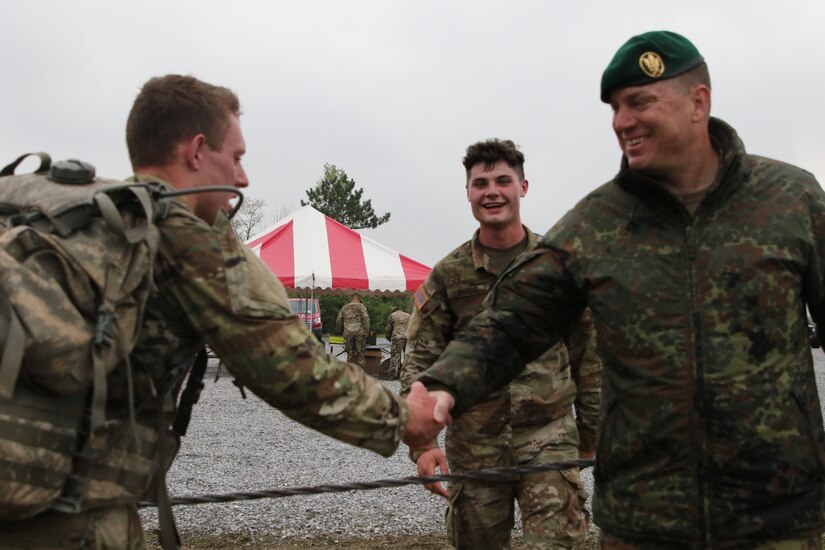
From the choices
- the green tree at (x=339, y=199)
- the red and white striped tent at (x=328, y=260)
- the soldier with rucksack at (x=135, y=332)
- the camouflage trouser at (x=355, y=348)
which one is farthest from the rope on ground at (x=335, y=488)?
the green tree at (x=339, y=199)

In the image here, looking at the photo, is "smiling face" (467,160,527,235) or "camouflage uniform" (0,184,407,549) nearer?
"camouflage uniform" (0,184,407,549)

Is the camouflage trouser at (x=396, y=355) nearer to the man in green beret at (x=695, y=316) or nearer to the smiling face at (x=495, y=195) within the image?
the smiling face at (x=495, y=195)

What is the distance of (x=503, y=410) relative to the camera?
4793 mm

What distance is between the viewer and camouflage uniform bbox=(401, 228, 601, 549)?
Answer: 4.64 m

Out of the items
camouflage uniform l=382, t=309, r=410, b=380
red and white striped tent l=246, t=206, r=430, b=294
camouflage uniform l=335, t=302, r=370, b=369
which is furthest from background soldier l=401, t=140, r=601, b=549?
camouflage uniform l=335, t=302, r=370, b=369

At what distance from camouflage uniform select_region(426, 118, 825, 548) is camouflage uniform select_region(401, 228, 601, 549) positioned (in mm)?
1754

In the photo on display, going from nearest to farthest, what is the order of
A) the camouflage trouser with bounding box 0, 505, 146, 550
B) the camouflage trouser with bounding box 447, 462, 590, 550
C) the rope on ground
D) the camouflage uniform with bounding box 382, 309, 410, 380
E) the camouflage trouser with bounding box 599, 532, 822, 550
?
1. the camouflage trouser with bounding box 0, 505, 146, 550
2. the camouflage trouser with bounding box 599, 532, 822, 550
3. the rope on ground
4. the camouflage trouser with bounding box 447, 462, 590, 550
5. the camouflage uniform with bounding box 382, 309, 410, 380

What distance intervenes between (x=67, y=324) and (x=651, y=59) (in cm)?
187

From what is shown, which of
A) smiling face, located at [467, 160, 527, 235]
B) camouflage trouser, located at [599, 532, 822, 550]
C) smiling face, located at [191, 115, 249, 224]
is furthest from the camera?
smiling face, located at [467, 160, 527, 235]

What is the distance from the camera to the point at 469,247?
5078 mm

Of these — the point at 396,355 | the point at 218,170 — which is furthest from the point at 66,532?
the point at 396,355

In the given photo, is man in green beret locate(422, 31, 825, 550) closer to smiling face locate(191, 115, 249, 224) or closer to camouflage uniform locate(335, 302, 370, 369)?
smiling face locate(191, 115, 249, 224)

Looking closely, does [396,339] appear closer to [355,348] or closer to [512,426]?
[355,348]

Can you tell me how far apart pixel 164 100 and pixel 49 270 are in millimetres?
838
